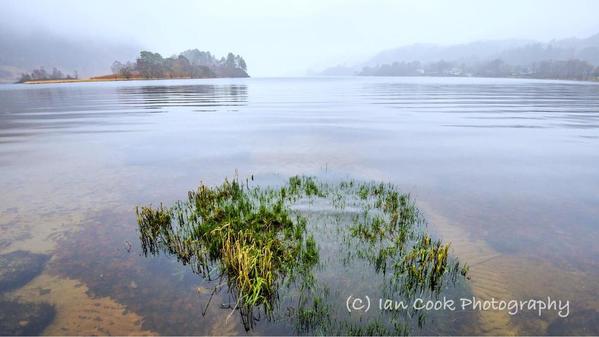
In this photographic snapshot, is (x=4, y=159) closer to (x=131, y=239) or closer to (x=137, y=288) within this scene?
(x=131, y=239)

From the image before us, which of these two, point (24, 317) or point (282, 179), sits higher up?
point (282, 179)

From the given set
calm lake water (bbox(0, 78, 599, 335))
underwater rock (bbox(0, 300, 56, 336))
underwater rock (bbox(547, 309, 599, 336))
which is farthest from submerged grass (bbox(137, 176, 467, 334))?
underwater rock (bbox(0, 300, 56, 336))

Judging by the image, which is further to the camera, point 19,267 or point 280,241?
point 280,241

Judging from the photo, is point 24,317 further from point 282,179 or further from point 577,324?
point 577,324

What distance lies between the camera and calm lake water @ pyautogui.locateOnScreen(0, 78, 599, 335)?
6.95 metres

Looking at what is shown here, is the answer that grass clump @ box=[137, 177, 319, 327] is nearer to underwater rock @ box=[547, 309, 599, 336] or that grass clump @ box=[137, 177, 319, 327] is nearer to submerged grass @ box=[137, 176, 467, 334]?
submerged grass @ box=[137, 176, 467, 334]

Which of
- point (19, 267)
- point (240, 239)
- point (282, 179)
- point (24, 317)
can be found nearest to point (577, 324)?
point (240, 239)

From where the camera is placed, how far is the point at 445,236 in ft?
33.1

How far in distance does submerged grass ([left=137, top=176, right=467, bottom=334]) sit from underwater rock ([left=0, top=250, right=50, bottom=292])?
2.43 metres

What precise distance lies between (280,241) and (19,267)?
639 cm

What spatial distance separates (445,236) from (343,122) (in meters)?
25.2

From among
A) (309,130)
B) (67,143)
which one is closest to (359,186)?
(309,130)

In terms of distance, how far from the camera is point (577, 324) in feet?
21.7

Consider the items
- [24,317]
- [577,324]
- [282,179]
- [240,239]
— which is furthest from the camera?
[282,179]
